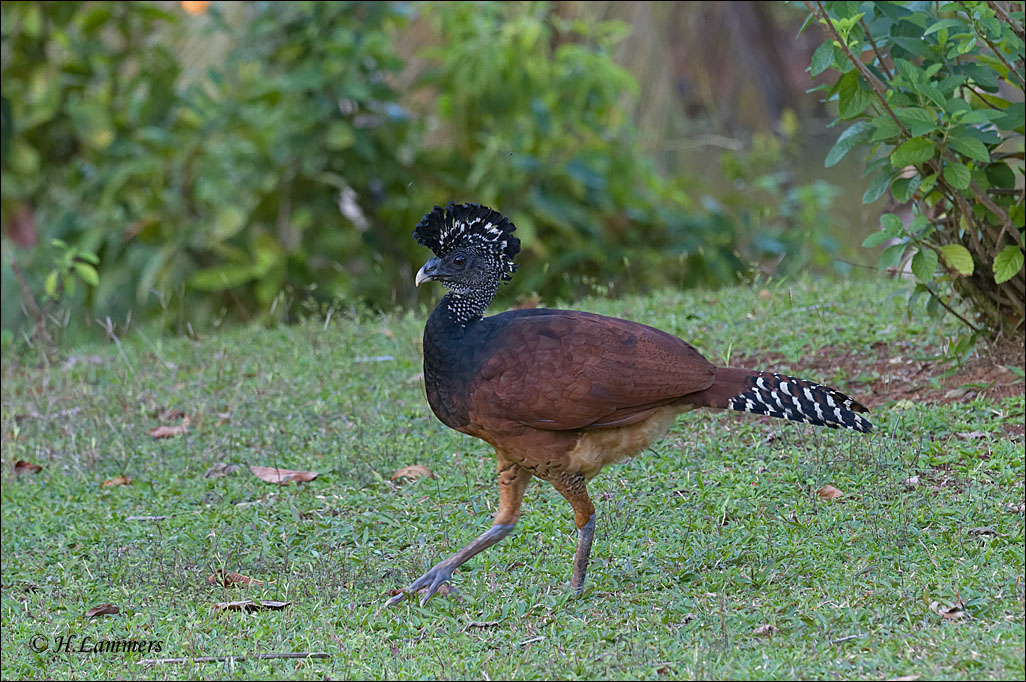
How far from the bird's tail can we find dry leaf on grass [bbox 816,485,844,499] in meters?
0.68

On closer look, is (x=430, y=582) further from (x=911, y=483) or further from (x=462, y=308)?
(x=911, y=483)

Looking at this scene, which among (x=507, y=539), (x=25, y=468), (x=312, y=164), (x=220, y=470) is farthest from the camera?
(x=312, y=164)

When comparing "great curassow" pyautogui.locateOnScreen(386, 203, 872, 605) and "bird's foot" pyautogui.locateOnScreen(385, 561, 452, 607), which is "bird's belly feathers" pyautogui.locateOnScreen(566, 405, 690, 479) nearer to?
"great curassow" pyautogui.locateOnScreen(386, 203, 872, 605)

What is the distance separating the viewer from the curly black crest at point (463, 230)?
3.88m

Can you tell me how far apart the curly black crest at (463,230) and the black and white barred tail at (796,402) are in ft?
3.00

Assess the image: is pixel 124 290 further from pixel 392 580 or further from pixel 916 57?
pixel 916 57

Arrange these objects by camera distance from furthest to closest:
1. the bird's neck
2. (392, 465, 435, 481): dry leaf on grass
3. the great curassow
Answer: (392, 465, 435, 481): dry leaf on grass < the bird's neck < the great curassow

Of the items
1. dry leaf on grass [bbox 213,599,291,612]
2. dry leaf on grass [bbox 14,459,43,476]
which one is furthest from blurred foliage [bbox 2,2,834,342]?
dry leaf on grass [bbox 213,599,291,612]

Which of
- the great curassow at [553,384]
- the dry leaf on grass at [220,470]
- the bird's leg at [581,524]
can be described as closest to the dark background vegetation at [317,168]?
the dry leaf on grass at [220,470]

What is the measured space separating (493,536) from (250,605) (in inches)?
34.2

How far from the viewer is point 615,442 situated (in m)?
3.81

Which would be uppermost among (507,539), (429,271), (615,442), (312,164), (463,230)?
(463,230)

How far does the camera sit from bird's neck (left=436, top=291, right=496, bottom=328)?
12.5 feet

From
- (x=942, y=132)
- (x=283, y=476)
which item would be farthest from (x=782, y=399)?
(x=283, y=476)
